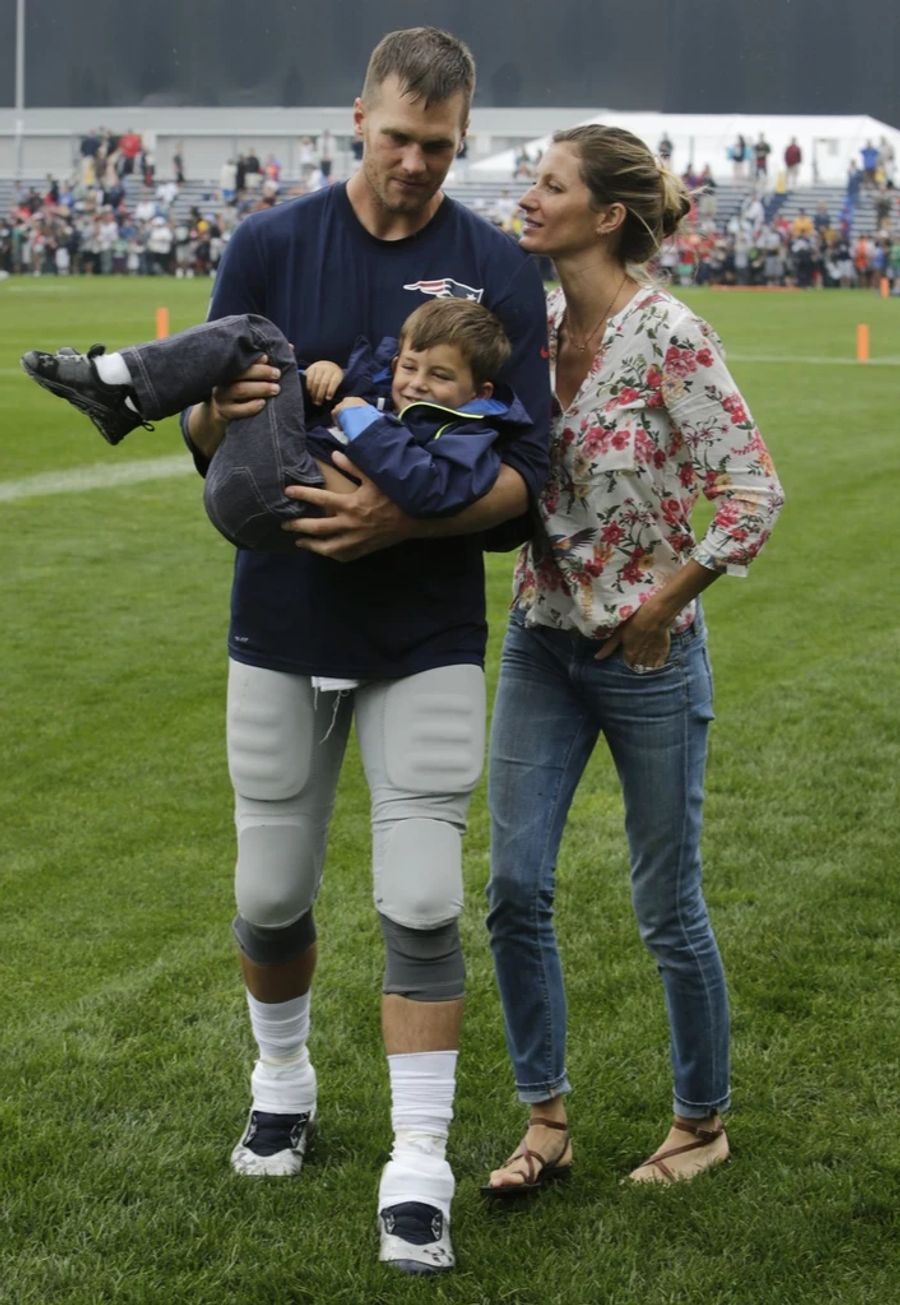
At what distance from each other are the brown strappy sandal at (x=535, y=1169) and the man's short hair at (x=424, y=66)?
2.00 metres

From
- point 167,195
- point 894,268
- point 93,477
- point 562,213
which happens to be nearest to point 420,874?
point 562,213

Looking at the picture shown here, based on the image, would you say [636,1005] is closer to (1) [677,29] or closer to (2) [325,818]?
(2) [325,818]

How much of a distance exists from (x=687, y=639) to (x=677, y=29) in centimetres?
6669

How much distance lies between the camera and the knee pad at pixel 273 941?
143 inches

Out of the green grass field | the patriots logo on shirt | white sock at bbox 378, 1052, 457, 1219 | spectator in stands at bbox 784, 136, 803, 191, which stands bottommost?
the green grass field

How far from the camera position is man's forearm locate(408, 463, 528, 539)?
3.23 meters

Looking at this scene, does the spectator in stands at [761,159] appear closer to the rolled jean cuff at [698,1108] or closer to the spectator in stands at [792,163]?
the spectator in stands at [792,163]

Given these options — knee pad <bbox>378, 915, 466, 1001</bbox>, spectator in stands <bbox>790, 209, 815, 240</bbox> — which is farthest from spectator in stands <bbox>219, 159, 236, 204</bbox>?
knee pad <bbox>378, 915, 466, 1001</bbox>

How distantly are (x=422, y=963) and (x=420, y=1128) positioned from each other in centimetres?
30

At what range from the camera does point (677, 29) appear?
65.8 meters

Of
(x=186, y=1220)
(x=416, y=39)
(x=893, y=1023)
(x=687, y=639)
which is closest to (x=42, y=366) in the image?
(x=416, y=39)

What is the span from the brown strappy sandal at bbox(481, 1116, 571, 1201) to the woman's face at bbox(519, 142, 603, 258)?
175 centimetres

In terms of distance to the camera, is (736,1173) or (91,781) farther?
(91,781)

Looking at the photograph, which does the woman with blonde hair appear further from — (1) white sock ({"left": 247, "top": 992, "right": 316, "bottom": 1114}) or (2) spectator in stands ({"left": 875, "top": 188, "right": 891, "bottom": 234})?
(2) spectator in stands ({"left": 875, "top": 188, "right": 891, "bottom": 234})
